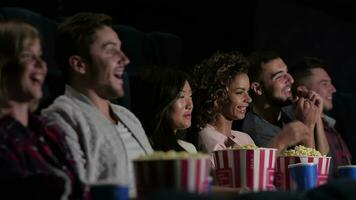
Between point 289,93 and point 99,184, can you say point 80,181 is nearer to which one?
point 99,184

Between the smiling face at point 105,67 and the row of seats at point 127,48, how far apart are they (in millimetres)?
219

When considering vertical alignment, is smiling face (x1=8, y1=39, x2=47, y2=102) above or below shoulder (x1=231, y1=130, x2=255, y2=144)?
above

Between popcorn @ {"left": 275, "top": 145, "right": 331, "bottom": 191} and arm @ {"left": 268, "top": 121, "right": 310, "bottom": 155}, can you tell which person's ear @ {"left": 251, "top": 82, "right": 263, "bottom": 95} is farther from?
popcorn @ {"left": 275, "top": 145, "right": 331, "bottom": 191}

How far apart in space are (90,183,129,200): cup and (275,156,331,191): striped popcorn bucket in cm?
72

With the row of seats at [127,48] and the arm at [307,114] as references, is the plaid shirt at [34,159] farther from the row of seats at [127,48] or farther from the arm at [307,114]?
the arm at [307,114]

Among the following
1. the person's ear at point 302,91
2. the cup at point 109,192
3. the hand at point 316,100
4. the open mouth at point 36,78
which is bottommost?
the cup at point 109,192

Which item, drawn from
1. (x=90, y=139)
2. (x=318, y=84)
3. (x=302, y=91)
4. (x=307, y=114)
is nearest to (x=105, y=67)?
(x=90, y=139)

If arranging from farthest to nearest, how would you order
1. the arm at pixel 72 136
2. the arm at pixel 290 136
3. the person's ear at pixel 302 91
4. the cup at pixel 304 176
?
the person's ear at pixel 302 91
the arm at pixel 290 136
the cup at pixel 304 176
the arm at pixel 72 136

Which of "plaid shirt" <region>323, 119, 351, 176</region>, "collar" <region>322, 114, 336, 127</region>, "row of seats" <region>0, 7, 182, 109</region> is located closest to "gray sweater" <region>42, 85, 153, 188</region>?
"row of seats" <region>0, 7, 182, 109</region>

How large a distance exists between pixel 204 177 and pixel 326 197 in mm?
191

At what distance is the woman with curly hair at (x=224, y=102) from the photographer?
2.18 meters

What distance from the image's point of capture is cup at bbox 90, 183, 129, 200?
1175 millimetres

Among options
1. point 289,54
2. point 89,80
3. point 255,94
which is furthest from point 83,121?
point 289,54

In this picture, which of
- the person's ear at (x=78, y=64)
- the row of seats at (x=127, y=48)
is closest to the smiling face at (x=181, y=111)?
the row of seats at (x=127, y=48)
